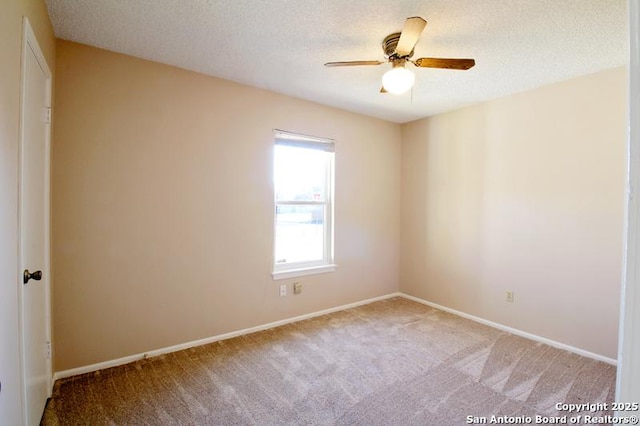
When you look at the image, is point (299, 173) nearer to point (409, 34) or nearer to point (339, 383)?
point (409, 34)

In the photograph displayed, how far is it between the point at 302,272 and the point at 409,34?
2.48 m

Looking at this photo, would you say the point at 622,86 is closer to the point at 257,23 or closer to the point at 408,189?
the point at 408,189

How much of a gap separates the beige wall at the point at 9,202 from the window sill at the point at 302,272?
2061mm

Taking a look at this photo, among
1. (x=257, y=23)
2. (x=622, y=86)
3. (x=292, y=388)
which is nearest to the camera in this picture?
(x=257, y=23)

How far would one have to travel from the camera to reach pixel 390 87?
2090 mm

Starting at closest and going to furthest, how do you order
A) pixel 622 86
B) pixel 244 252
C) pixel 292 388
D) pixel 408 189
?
pixel 292 388 → pixel 622 86 → pixel 244 252 → pixel 408 189

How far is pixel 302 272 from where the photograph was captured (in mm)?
3459

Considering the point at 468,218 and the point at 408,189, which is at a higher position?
the point at 408,189

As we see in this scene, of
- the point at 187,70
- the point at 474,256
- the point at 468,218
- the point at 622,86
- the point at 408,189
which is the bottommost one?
the point at 474,256

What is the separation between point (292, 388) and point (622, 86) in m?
3.47

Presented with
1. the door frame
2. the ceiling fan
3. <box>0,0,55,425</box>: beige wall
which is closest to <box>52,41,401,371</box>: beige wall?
the door frame

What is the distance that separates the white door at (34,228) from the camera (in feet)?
5.04

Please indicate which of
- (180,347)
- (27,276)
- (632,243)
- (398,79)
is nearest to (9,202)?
(27,276)

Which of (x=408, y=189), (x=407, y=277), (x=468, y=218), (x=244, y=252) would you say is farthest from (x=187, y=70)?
(x=407, y=277)
